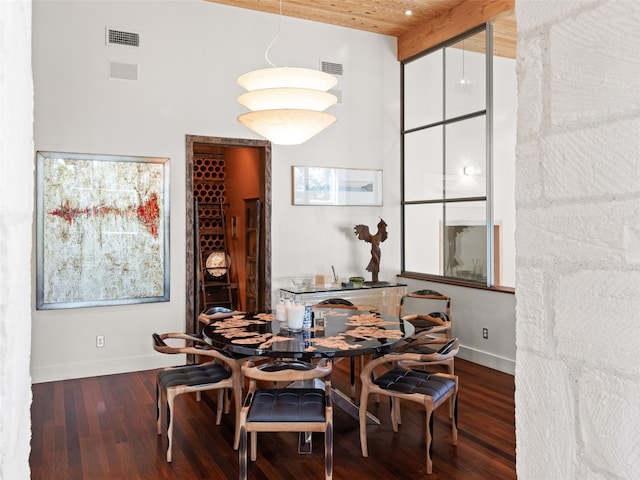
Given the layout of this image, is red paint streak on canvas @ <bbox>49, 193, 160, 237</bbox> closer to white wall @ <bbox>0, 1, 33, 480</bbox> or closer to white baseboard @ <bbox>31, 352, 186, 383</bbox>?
white baseboard @ <bbox>31, 352, 186, 383</bbox>

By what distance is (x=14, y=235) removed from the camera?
44cm

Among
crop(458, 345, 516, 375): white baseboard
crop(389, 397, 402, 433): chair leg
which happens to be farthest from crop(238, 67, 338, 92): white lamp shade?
crop(458, 345, 516, 375): white baseboard

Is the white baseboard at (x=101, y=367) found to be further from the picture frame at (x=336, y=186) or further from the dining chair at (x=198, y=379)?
the picture frame at (x=336, y=186)

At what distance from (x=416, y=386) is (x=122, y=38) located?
4.28 metres

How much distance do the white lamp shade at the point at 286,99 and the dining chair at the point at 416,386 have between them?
1767 mm

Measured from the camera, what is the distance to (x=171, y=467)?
310cm

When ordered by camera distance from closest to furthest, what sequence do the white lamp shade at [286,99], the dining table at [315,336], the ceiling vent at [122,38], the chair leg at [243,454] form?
the chair leg at [243,454], the dining table at [315,336], the white lamp shade at [286,99], the ceiling vent at [122,38]

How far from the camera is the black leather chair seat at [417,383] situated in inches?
126

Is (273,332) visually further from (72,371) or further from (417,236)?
(417,236)

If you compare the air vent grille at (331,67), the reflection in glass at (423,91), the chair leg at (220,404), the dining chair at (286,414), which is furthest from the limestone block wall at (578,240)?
the air vent grille at (331,67)

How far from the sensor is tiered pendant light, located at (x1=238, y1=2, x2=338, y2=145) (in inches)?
136

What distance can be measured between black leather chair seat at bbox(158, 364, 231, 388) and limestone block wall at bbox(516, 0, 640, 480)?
9.50 ft

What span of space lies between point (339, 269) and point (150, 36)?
3.27m

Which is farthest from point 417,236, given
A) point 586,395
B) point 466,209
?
point 586,395
